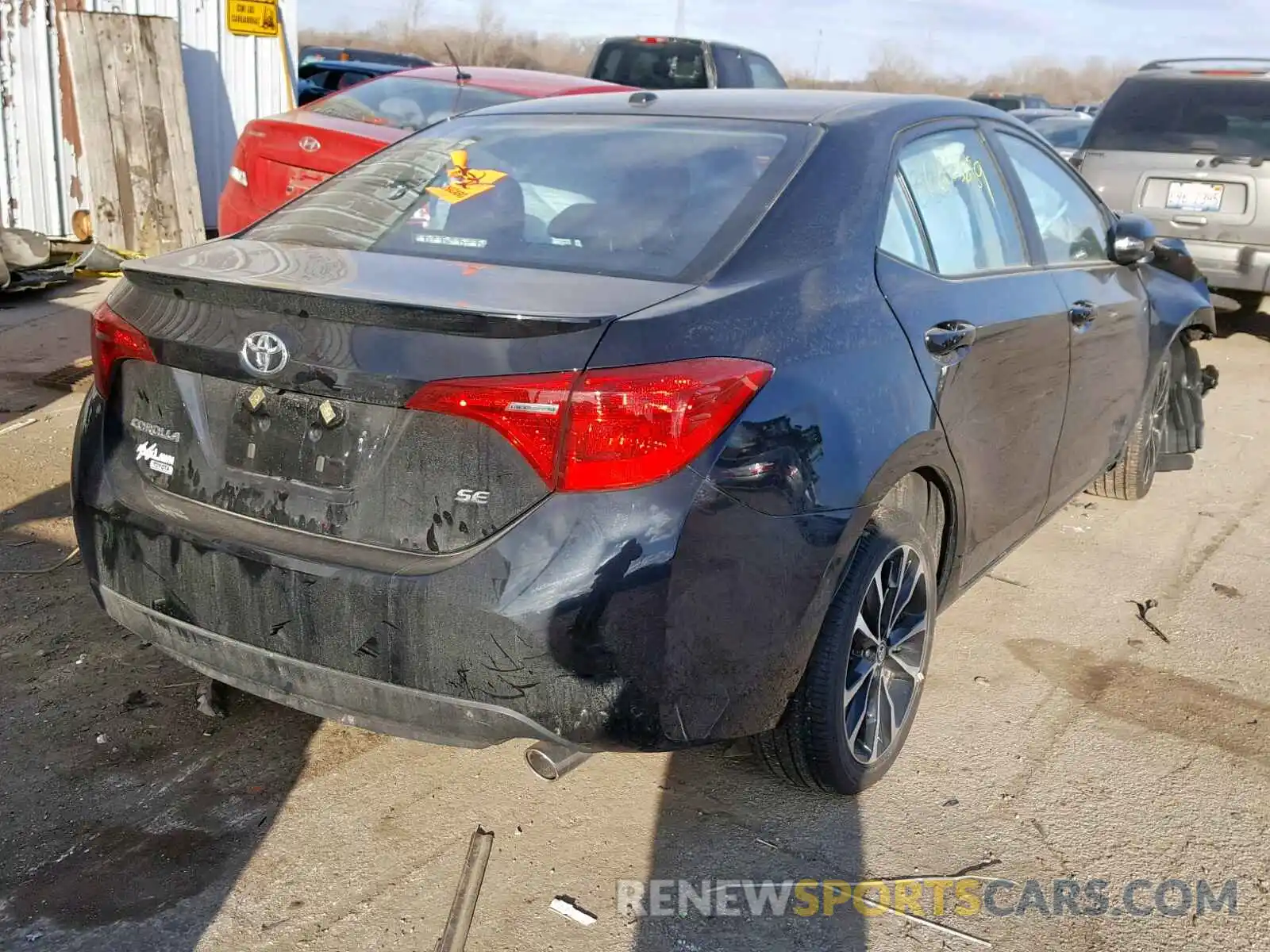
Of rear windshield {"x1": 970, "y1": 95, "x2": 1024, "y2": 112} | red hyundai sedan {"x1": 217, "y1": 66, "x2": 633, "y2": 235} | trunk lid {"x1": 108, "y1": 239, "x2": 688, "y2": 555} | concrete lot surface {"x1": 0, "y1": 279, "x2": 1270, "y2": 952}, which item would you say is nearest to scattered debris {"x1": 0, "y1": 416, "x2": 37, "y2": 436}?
red hyundai sedan {"x1": 217, "y1": 66, "x2": 633, "y2": 235}

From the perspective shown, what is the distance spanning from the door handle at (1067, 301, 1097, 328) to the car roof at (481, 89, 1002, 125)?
0.67 metres

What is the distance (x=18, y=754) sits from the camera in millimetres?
2980

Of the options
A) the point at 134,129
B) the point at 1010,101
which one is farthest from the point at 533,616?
the point at 1010,101

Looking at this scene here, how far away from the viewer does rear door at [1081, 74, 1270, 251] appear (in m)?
8.20

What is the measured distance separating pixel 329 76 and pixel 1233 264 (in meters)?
10.9

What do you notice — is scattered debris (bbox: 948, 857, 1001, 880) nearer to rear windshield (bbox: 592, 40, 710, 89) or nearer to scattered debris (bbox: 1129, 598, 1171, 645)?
scattered debris (bbox: 1129, 598, 1171, 645)

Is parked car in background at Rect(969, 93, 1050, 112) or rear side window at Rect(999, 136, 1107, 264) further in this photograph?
parked car in background at Rect(969, 93, 1050, 112)

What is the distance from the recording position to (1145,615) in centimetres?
426

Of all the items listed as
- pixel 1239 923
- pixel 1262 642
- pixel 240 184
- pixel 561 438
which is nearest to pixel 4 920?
pixel 561 438

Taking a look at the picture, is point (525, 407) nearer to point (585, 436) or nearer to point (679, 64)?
point (585, 436)

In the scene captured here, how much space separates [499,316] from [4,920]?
157 cm

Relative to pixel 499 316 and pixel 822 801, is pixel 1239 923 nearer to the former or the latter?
pixel 822 801

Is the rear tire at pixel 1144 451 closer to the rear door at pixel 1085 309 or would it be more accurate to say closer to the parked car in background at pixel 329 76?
the rear door at pixel 1085 309

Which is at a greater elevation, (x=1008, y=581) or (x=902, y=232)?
(x=902, y=232)
